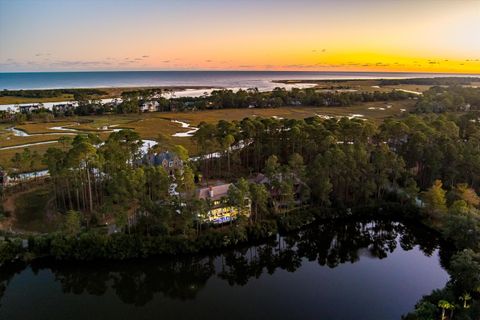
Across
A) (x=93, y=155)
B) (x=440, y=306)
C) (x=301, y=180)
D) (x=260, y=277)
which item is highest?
(x=93, y=155)

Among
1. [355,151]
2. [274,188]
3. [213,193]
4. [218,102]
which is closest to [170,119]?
A: [218,102]

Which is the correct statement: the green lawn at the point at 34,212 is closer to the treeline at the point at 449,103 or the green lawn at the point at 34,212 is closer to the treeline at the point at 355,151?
the treeline at the point at 355,151

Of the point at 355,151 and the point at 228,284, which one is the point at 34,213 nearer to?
the point at 228,284

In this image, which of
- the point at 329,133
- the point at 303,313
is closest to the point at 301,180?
the point at 329,133

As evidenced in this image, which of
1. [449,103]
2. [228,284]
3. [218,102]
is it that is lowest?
[228,284]

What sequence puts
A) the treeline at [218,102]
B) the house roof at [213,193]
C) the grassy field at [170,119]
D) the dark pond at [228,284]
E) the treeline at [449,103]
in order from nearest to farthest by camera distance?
the dark pond at [228,284] → the house roof at [213,193] → the grassy field at [170,119] → the treeline at [449,103] → the treeline at [218,102]

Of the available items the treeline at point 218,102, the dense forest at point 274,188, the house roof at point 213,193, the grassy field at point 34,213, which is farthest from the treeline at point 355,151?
the treeline at point 218,102

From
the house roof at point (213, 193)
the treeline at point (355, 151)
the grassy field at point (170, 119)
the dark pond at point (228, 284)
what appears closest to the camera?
the dark pond at point (228, 284)

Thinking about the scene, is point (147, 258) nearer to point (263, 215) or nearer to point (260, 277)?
point (260, 277)
